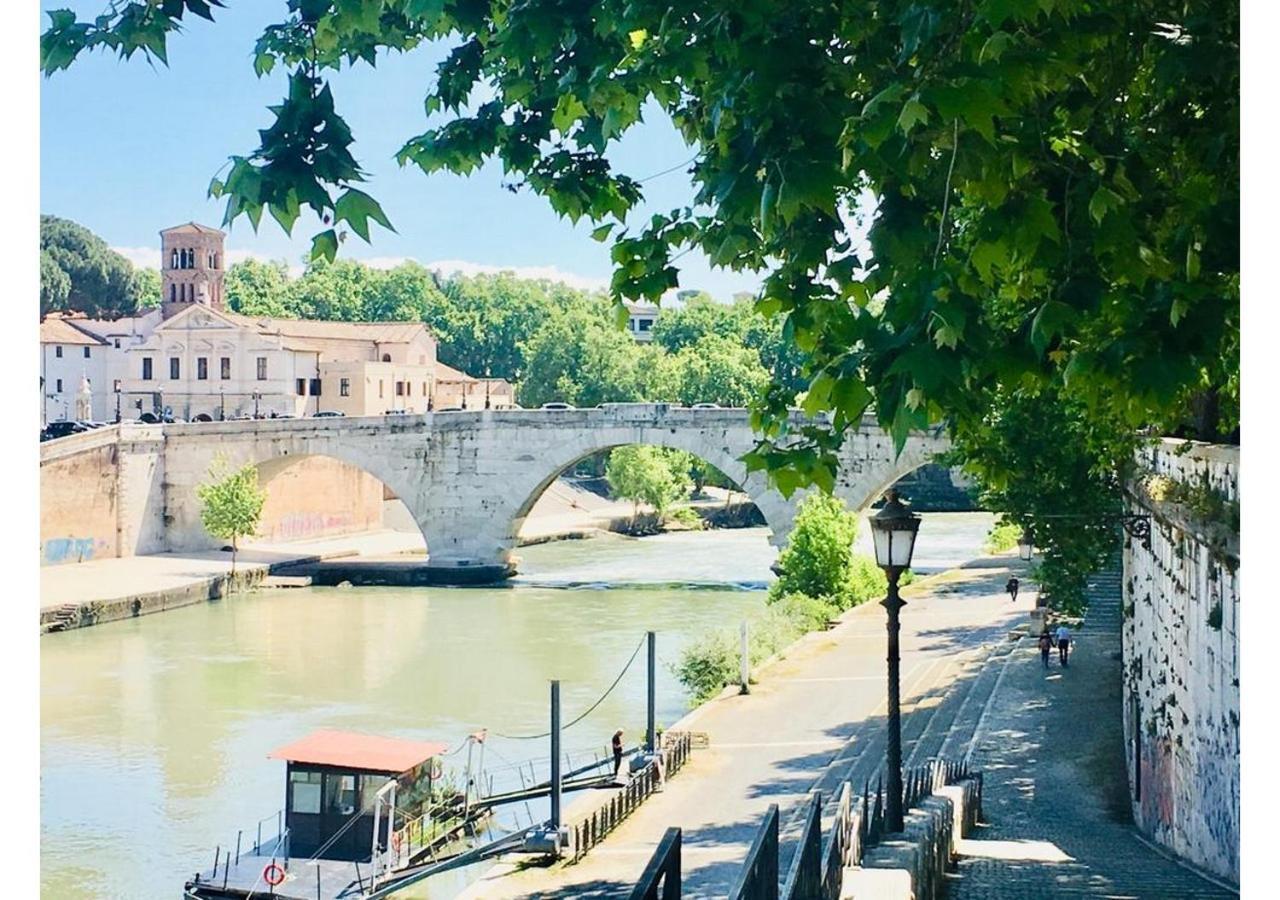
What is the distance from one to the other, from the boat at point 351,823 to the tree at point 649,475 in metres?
12.2

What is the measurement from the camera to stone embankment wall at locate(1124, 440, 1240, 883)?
286 centimetres

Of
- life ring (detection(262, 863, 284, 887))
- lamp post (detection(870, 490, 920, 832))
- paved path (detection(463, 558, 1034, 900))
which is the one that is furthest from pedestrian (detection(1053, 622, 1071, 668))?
lamp post (detection(870, 490, 920, 832))

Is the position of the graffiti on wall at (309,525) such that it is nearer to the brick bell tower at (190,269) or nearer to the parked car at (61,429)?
the parked car at (61,429)

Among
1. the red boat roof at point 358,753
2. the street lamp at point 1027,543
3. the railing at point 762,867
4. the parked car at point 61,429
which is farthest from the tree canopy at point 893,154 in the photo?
the parked car at point 61,429

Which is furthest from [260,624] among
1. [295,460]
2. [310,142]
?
[310,142]

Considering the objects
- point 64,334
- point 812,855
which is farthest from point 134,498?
point 812,855

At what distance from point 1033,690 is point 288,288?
928 centimetres

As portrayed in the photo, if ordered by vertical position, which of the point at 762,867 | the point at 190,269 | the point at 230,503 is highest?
the point at 190,269

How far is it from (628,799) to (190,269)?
5862 millimetres

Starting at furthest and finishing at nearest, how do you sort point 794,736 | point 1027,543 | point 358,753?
point 794,736 < point 1027,543 < point 358,753

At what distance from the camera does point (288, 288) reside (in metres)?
14.7

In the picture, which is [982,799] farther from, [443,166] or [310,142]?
[310,142]

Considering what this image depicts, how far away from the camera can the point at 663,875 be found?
118 cm

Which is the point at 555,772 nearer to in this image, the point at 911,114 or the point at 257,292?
the point at 911,114
